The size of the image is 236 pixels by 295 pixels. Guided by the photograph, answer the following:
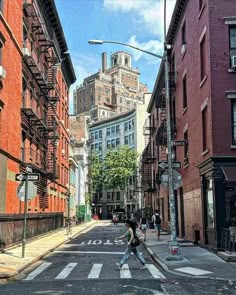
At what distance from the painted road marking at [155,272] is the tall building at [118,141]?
292 ft

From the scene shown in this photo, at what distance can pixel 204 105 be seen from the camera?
20.5 metres

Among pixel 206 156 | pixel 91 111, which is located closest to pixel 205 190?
pixel 206 156

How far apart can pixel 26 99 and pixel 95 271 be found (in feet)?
55.2

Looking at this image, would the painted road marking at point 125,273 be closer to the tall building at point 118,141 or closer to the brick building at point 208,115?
the brick building at point 208,115

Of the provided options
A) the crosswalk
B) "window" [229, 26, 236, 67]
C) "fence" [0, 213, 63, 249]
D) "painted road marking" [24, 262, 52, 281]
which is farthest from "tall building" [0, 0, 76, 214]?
"window" [229, 26, 236, 67]

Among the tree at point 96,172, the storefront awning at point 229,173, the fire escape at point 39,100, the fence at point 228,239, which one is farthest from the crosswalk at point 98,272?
the tree at point 96,172

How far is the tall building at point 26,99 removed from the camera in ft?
75.1

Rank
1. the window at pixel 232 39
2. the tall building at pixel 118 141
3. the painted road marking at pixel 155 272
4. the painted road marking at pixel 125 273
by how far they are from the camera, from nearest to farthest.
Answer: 1. the painted road marking at pixel 125 273
2. the painted road marking at pixel 155 272
3. the window at pixel 232 39
4. the tall building at pixel 118 141

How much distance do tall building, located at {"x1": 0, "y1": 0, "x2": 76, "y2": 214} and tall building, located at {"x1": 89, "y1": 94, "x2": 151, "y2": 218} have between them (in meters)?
64.3

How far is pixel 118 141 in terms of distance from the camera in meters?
118

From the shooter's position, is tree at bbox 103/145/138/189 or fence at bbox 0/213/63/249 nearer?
fence at bbox 0/213/63/249

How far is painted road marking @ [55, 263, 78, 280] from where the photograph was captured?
43.5 ft

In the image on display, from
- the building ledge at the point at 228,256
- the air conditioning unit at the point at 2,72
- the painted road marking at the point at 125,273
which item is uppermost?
the air conditioning unit at the point at 2,72

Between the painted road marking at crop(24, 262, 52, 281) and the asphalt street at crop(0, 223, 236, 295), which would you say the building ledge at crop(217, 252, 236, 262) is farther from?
the painted road marking at crop(24, 262, 52, 281)
